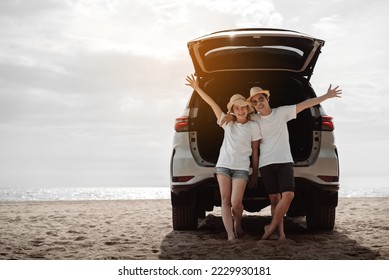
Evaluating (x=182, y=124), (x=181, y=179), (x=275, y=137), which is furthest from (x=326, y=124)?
(x=181, y=179)

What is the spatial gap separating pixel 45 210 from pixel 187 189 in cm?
557

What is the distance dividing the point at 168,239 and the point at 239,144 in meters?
1.55

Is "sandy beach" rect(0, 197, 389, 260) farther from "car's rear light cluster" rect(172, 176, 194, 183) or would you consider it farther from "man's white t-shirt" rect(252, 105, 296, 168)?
"man's white t-shirt" rect(252, 105, 296, 168)

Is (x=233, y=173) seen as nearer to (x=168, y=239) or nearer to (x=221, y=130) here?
(x=221, y=130)

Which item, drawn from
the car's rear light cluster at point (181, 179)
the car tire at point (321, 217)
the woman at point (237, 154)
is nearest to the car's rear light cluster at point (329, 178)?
the car tire at point (321, 217)

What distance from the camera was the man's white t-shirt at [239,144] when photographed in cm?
601

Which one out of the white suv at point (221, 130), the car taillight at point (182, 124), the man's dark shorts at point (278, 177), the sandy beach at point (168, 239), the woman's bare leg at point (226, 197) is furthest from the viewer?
the car taillight at point (182, 124)

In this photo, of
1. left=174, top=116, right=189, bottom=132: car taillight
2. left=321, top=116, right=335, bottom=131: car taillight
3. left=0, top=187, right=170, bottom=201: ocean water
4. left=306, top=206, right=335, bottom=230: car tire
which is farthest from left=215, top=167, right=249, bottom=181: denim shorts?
left=0, top=187, right=170, bottom=201: ocean water

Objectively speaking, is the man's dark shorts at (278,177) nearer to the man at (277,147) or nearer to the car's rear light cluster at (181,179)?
the man at (277,147)

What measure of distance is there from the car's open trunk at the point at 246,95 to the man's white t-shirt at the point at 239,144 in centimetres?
46

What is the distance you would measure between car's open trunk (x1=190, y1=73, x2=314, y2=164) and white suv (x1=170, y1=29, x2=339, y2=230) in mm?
12

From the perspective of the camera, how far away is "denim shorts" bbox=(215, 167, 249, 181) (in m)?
6.00

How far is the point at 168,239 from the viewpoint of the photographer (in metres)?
6.69

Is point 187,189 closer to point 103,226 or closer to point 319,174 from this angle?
point 319,174
